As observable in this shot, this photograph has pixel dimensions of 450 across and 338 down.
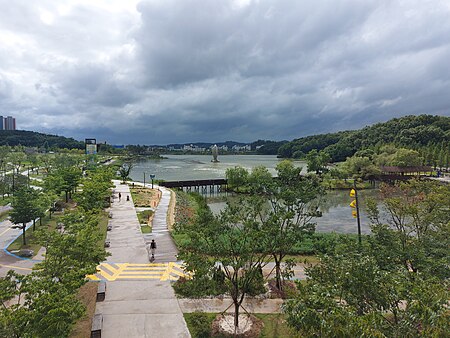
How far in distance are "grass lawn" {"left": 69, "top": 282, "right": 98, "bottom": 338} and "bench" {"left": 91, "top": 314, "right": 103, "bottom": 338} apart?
0.41 meters

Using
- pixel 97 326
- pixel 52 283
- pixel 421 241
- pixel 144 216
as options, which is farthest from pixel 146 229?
pixel 421 241

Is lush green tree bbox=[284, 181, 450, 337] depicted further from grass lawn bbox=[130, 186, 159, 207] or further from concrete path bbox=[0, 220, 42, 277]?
grass lawn bbox=[130, 186, 159, 207]

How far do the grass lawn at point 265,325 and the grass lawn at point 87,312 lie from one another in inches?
144

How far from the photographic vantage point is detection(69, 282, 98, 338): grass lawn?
1074cm

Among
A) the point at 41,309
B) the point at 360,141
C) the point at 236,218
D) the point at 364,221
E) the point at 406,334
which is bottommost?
the point at 364,221

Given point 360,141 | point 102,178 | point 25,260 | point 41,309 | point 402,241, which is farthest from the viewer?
point 360,141

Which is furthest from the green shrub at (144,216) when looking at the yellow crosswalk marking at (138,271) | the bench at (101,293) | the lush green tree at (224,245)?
the lush green tree at (224,245)

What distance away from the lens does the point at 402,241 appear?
42.4 feet

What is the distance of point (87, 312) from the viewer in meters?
12.2

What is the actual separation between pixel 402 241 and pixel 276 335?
6.91 metres

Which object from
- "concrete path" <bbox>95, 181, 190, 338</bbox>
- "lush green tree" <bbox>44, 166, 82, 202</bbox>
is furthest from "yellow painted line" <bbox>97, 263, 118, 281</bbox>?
"lush green tree" <bbox>44, 166, 82, 202</bbox>

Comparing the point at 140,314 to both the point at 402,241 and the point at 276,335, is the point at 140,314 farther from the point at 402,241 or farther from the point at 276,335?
the point at 402,241

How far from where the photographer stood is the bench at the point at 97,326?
1026 centimetres

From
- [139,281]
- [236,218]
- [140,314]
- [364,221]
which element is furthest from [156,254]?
[364,221]
